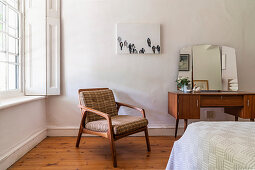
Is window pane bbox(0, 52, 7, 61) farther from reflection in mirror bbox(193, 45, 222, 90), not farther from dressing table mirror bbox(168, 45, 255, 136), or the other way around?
reflection in mirror bbox(193, 45, 222, 90)

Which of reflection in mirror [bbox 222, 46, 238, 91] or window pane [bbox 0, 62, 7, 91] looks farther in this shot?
reflection in mirror [bbox 222, 46, 238, 91]

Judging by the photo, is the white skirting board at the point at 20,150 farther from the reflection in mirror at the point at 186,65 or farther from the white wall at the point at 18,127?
the reflection in mirror at the point at 186,65

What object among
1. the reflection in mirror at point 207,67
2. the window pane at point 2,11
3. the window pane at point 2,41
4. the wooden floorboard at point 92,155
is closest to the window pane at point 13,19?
the window pane at point 2,11

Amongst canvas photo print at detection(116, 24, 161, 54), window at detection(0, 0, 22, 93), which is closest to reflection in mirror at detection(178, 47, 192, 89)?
canvas photo print at detection(116, 24, 161, 54)

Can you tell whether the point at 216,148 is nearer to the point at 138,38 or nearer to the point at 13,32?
the point at 138,38

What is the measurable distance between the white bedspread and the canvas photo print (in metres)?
1.86

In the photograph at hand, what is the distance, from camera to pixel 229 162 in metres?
0.87

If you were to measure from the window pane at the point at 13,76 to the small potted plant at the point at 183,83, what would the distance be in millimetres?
2420

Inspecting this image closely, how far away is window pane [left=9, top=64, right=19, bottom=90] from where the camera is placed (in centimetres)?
246

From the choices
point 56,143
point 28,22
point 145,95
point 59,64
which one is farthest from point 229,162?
point 28,22

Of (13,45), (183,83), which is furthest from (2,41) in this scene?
(183,83)

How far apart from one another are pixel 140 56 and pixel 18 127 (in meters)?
1.98

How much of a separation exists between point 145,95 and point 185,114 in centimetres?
75

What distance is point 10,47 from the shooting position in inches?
97.2
